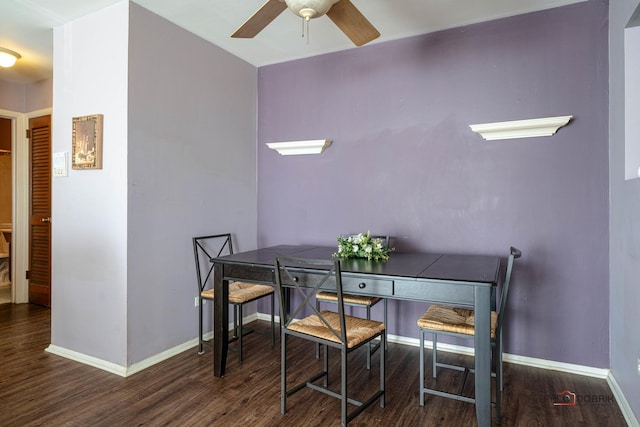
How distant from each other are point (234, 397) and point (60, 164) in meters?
2.21

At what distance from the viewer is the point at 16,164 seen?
443 centimetres

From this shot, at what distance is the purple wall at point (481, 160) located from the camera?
265 centimetres

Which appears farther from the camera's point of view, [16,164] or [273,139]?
[16,164]

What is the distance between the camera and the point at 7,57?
3.41m

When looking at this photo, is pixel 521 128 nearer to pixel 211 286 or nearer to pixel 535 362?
pixel 535 362

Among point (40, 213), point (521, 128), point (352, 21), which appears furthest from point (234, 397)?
point (40, 213)

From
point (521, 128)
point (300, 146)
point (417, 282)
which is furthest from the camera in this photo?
point (300, 146)

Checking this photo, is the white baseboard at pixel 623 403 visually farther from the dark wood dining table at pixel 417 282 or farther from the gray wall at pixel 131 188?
the gray wall at pixel 131 188

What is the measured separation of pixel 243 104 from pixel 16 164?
9.41ft

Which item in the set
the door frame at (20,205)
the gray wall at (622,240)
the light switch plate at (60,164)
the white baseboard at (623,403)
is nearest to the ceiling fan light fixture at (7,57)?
the door frame at (20,205)

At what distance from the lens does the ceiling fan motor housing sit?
1868mm

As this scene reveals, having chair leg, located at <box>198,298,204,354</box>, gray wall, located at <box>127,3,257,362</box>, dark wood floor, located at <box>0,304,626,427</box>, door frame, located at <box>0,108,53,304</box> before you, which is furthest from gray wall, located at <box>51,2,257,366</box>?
door frame, located at <box>0,108,53,304</box>

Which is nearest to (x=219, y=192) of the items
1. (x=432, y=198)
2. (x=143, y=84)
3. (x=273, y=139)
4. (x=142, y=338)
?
(x=273, y=139)

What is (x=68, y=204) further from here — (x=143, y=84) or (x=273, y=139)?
(x=273, y=139)
